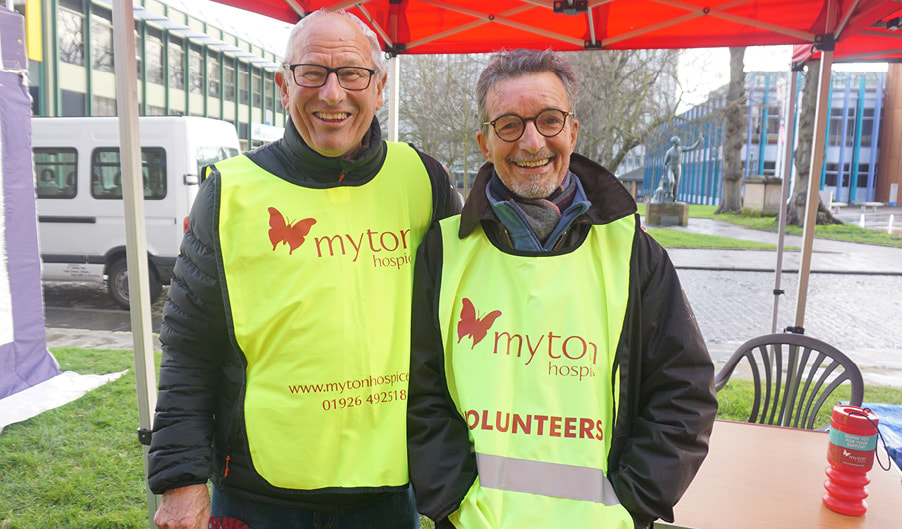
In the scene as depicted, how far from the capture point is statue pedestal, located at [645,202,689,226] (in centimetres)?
2094

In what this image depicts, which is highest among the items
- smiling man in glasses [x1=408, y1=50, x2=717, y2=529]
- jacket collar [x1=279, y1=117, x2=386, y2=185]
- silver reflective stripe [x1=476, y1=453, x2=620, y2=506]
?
jacket collar [x1=279, y1=117, x2=386, y2=185]

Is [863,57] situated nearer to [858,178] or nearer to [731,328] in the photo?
[731,328]

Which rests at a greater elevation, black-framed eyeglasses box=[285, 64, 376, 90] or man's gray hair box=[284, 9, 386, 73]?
man's gray hair box=[284, 9, 386, 73]

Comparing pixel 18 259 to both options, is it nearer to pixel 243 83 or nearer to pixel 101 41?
pixel 101 41

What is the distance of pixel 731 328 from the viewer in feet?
25.7

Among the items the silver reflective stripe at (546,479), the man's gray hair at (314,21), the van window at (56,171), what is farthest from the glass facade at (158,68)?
the silver reflective stripe at (546,479)

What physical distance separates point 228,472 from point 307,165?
2.63 feet

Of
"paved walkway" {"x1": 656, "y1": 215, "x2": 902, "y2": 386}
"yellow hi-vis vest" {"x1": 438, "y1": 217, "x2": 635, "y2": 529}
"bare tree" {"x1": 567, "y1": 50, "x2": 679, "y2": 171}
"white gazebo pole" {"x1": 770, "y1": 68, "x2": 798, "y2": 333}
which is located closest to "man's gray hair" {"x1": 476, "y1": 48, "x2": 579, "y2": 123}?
"yellow hi-vis vest" {"x1": 438, "y1": 217, "x2": 635, "y2": 529}

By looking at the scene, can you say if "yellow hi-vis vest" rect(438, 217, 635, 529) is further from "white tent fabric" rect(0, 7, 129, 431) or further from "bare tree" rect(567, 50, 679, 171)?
"bare tree" rect(567, 50, 679, 171)

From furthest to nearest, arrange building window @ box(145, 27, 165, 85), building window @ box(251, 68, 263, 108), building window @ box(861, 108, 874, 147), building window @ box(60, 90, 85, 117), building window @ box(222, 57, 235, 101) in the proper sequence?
building window @ box(861, 108, 874, 147) → building window @ box(251, 68, 263, 108) → building window @ box(222, 57, 235, 101) → building window @ box(145, 27, 165, 85) → building window @ box(60, 90, 85, 117)

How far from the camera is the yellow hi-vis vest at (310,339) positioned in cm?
151

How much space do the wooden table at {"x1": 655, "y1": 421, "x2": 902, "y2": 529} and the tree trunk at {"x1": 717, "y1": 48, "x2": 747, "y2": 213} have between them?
1863 cm

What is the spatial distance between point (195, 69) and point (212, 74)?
133cm

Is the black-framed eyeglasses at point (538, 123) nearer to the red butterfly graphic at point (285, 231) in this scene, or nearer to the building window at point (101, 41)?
the red butterfly graphic at point (285, 231)
